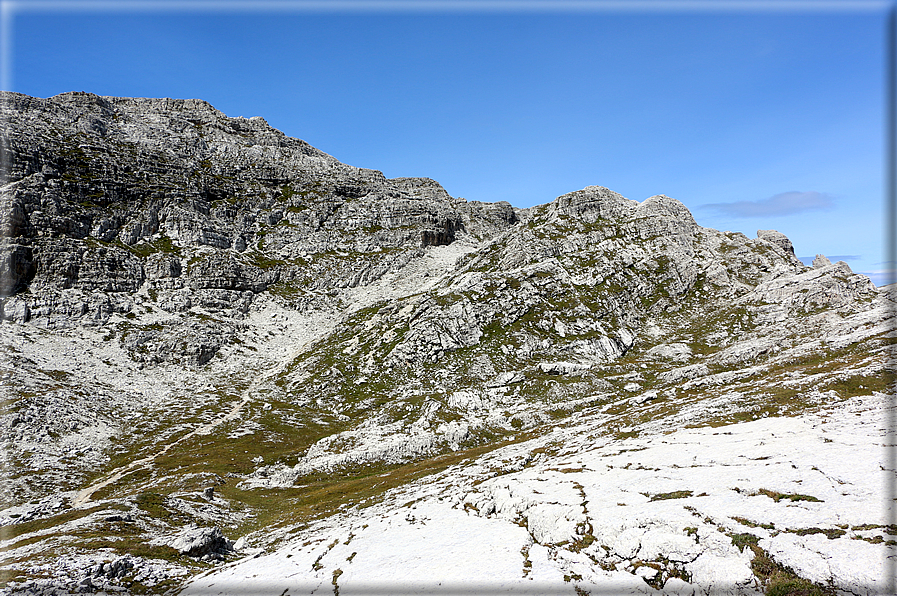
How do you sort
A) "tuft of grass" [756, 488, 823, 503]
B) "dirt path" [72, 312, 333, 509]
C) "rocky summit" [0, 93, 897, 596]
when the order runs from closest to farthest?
"tuft of grass" [756, 488, 823, 503], "rocky summit" [0, 93, 897, 596], "dirt path" [72, 312, 333, 509]

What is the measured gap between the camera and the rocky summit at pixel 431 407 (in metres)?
21.6

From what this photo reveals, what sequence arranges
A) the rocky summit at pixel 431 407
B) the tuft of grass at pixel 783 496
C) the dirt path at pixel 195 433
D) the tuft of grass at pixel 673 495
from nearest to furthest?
1. the tuft of grass at pixel 783 496
2. the rocky summit at pixel 431 407
3. the tuft of grass at pixel 673 495
4. the dirt path at pixel 195 433

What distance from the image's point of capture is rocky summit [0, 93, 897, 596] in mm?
21578

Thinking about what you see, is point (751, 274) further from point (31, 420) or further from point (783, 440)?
point (31, 420)

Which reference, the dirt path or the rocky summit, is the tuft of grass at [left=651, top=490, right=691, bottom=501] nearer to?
the rocky summit

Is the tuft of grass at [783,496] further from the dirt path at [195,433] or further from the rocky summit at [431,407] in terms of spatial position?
the dirt path at [195,433]

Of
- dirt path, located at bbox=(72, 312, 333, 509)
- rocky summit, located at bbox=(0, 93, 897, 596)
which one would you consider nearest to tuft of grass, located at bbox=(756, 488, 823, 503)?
rocky summit, located at bbox=(0, 93, 897, 596)

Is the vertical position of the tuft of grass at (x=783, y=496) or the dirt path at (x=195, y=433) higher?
the tuft of grass at (x=783, y=496)

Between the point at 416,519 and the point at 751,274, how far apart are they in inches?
5949

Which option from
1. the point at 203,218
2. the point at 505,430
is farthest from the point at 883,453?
the point at 203,218

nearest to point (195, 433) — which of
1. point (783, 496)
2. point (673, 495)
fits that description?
point (673, 495)

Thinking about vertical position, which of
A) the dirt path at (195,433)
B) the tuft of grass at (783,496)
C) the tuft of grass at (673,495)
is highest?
the tuft of grass at (783,496)

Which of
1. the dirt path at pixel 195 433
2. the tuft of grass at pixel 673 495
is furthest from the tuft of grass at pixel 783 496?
the dirt path at pixel 195 433

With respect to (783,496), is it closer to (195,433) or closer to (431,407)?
(431,407)
